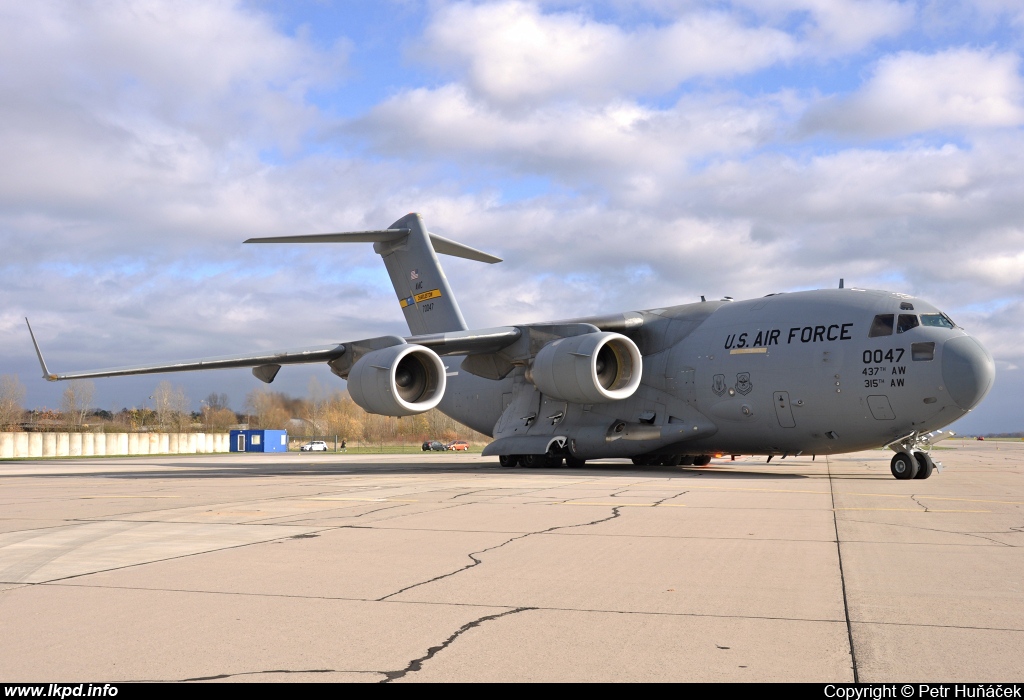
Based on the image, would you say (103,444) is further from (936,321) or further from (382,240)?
(936,321)

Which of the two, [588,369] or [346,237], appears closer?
[588,369]

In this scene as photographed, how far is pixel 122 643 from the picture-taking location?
385 centimetres

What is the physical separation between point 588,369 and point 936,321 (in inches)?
Answer: 265

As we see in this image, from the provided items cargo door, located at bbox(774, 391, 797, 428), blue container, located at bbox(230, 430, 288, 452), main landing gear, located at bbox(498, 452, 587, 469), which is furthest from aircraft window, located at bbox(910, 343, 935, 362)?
blue container, located at bbox(230, 430, 288, 452)

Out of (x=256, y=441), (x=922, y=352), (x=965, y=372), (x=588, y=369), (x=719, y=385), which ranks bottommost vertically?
(x=256, y=441)

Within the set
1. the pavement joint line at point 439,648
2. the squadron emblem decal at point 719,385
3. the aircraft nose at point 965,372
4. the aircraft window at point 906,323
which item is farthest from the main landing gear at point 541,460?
the pavement joint line at point 439,648

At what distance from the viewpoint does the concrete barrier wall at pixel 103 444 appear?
41.7 m

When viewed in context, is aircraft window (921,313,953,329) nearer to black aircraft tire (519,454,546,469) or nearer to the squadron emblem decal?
the squadron emblem decal

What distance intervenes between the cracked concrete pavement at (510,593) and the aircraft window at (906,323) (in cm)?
680

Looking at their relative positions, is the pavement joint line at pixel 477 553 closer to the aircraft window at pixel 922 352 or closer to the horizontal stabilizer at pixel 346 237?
the aircraft window at pixel 922 352

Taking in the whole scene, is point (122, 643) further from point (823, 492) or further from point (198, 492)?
point (823, 492)

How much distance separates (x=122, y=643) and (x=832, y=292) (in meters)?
16.4

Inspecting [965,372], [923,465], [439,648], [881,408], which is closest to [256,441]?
[881,408]

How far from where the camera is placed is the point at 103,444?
4681 cm
